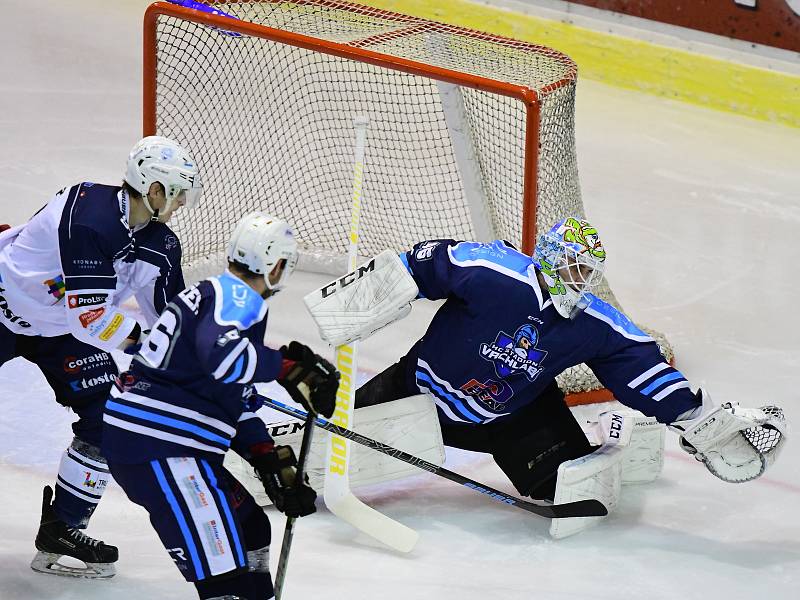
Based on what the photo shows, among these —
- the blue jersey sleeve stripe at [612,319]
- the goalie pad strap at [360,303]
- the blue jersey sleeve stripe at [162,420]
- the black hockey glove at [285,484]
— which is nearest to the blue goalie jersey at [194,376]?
the blue jersey sleeve stripe at [162,420]

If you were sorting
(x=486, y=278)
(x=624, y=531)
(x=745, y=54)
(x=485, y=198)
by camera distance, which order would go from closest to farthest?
(x=486, y=278) → (x=624, y=531) → (x=485, y=198) → (x=745, y=54)

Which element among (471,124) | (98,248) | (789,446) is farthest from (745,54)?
(98,248)

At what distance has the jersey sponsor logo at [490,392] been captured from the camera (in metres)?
3.45

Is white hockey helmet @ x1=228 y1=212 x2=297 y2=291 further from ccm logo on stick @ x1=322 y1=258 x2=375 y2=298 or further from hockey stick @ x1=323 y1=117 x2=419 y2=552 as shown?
hockey stick @ x1=323 y1=117 x2=419 y2=552

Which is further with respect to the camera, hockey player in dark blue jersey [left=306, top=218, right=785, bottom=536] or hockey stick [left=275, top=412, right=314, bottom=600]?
hockey player in dark blue jersey [left=306, top=218, right=785, bottom=536]

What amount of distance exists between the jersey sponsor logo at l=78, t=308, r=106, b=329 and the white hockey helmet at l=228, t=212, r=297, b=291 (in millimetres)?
520

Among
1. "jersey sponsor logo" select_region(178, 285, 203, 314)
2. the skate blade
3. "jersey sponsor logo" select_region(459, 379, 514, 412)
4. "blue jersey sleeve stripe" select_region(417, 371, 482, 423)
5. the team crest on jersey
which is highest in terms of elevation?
"jersey sponsor logo" select_region(178, 285, 203, 314)

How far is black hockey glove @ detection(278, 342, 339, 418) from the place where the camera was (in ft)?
9.07

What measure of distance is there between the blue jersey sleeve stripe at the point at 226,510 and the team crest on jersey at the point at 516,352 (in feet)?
3.05

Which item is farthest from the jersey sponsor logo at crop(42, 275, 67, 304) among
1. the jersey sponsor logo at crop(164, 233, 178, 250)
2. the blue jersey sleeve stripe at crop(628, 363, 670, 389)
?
the blue jersey sleeve stripe at crop(628, 363, 670, 389)

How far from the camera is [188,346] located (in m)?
2.62

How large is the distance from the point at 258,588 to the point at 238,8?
111 inches

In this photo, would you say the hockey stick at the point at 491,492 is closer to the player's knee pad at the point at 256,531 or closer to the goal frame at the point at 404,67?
the player's knee pad at the point at 256,531

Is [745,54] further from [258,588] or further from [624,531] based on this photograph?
[258,588]
